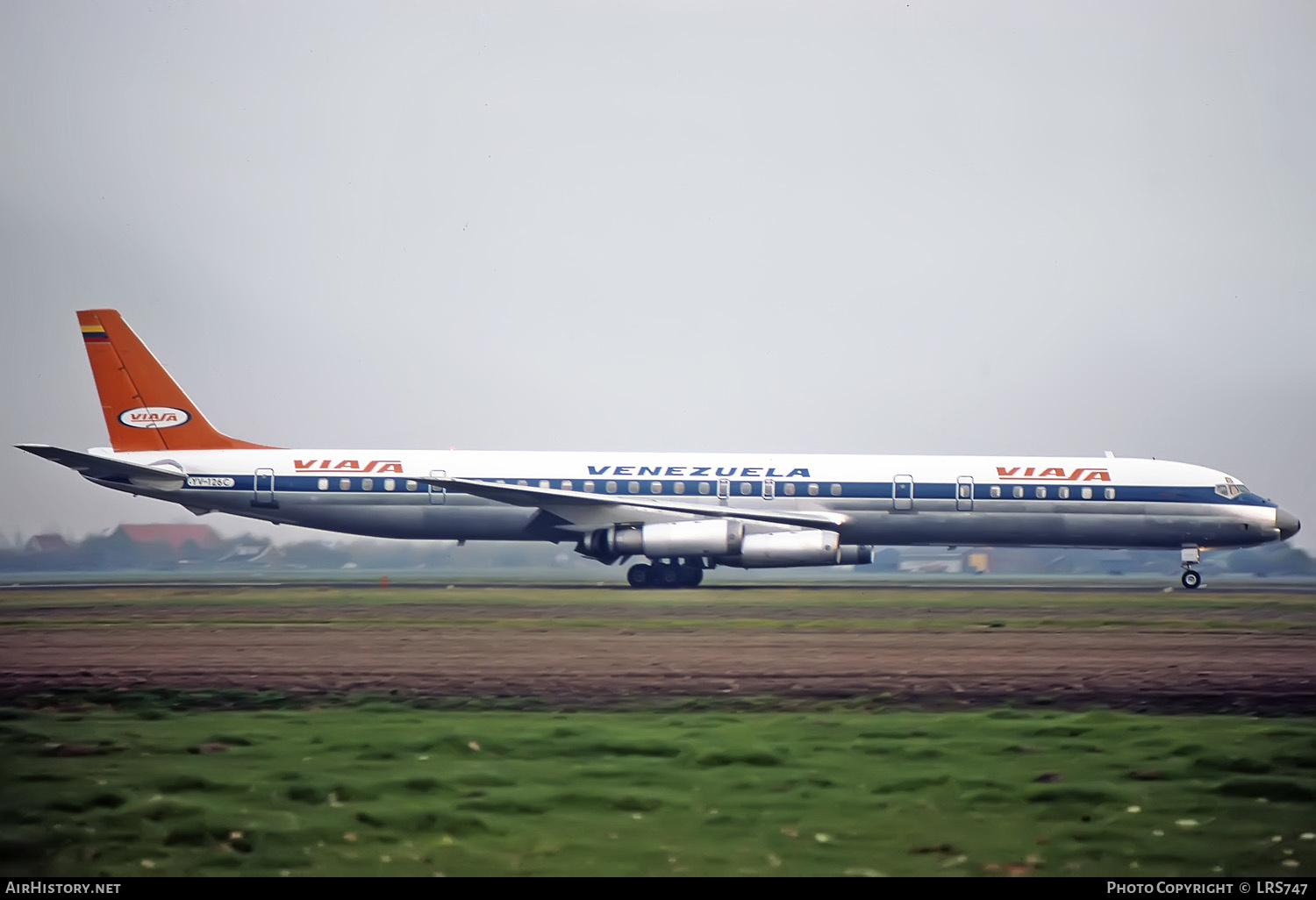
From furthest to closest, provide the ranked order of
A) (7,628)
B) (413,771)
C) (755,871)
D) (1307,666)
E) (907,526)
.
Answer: (907,526) → (7,628) → (1307,666) → (413,771) → (755,871)

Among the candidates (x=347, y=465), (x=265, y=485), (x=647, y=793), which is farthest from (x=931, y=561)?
(x=647, y=793)

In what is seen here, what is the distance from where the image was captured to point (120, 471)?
3394 centimetres

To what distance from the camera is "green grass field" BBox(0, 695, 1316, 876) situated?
25.7 ft

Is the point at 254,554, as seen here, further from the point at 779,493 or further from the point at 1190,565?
the point at 1190,565

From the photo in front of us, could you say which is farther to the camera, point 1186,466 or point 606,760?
point 1186,466

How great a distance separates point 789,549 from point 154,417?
56.6 feet

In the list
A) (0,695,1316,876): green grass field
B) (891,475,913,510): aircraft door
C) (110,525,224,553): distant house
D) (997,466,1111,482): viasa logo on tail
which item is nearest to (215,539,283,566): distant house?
(110,525,224,553): distant house

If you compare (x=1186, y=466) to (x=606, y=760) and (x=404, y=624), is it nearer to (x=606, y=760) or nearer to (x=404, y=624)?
(x=404, y=624)

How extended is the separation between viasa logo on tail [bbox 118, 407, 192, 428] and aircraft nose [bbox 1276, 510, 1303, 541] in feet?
93.9

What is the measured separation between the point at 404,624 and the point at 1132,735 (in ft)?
42.2

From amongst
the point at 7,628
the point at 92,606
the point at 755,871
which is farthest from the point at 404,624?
the point at 755,871

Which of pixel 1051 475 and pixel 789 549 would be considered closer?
pixel 789 549

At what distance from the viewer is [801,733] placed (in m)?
11.5

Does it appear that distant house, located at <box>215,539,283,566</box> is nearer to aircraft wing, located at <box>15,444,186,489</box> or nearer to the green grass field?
aircraft wing, located at <box>15,444,186,489</box>
